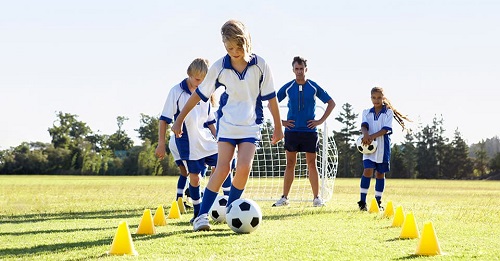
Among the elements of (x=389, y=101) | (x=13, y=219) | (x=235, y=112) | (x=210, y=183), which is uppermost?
(x=389, y=101)

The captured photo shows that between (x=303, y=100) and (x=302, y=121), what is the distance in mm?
343

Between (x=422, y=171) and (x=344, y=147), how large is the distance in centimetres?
1048

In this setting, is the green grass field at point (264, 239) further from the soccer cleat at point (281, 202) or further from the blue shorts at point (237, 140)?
the soccer cleat at point (281, 202)

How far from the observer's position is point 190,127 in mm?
7980

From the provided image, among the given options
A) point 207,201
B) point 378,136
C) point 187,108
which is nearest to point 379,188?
point 378,136

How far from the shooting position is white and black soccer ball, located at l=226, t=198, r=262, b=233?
5859mm

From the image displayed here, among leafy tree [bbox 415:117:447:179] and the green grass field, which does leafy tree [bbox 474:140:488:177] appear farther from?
the green grass field

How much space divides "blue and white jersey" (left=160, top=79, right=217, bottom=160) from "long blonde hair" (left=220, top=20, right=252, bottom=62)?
78.4 inches

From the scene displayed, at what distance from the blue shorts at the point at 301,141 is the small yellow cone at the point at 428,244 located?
545 centimetres

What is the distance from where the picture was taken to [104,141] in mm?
72938

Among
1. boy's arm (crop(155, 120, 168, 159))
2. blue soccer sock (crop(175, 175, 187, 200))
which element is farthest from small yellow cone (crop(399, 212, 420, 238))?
blue soccer sock (crop(175, 175, 187, 200))

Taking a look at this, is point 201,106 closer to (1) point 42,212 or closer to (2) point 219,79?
(2) point 219,79

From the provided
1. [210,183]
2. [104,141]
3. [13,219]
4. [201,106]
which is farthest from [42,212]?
[104,141]

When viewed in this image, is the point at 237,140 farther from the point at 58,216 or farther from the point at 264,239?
the point at 58,216
